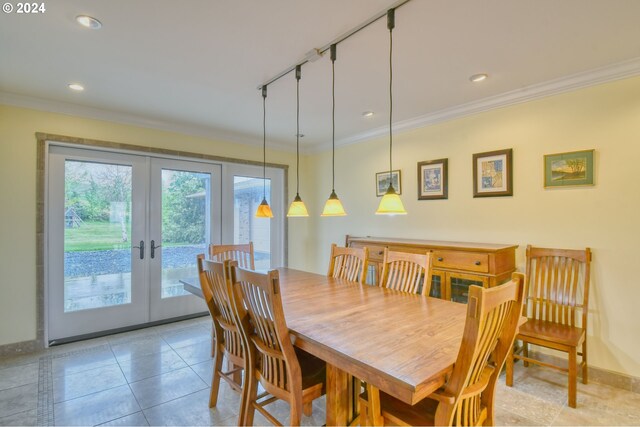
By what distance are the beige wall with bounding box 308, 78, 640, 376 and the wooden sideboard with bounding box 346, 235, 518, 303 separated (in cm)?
34

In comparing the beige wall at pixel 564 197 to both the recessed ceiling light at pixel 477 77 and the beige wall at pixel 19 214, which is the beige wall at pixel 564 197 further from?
the beige wall at pixel 19 214

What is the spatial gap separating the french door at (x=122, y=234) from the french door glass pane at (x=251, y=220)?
304 millimetres

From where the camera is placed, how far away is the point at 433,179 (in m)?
3.66

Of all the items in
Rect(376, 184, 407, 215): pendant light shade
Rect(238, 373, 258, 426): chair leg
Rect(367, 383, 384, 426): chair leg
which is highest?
Rect(376, 184, 407, 215): pendant light shade

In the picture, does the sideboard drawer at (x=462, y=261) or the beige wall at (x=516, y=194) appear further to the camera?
the sideboard drawer at (x=462, y=261)

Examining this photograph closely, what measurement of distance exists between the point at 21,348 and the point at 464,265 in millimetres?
4305

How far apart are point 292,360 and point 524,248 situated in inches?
98.9

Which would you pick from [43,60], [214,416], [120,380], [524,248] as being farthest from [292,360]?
[43,60]

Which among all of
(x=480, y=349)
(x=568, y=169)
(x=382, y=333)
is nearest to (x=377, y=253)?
(x=568, y=169)

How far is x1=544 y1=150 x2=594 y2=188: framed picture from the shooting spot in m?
2.62

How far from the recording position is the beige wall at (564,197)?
246cm

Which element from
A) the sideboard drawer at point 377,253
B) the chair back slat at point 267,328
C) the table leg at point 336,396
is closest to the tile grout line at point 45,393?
the chair back slat at point 267,328

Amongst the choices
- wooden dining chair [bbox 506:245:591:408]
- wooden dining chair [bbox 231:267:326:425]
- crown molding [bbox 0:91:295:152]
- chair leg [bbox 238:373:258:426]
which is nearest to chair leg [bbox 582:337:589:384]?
wooden dining chair [bbox 506:245:591:408]

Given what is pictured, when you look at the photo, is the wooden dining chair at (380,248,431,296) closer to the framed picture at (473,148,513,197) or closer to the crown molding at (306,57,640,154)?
the framed picture at (473,148,513,197)
